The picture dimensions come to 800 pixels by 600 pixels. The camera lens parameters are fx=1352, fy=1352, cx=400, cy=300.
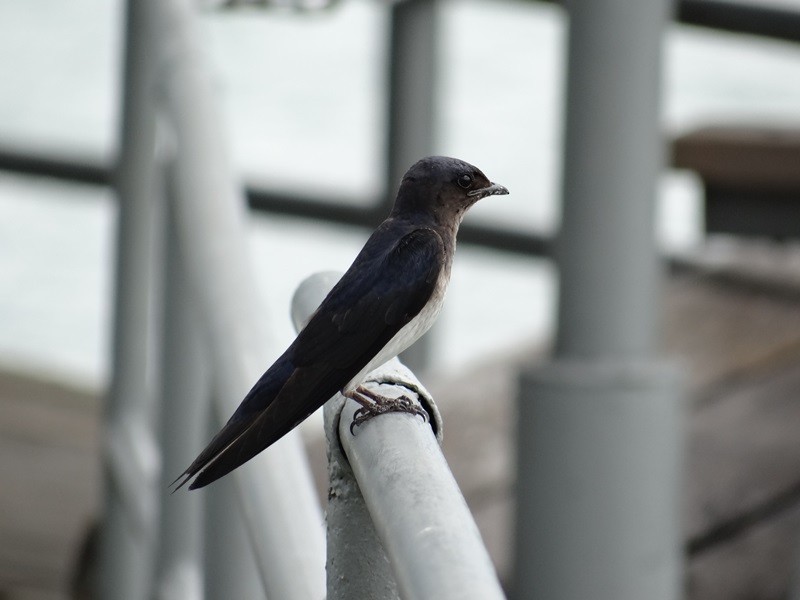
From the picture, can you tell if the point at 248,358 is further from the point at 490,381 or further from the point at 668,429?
the point at 490,381

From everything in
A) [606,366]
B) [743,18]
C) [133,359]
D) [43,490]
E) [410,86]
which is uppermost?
[743,18]

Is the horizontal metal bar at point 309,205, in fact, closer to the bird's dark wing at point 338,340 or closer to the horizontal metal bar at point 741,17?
the horizontal metal bar at point 741,17

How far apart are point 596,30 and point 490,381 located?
1371mm

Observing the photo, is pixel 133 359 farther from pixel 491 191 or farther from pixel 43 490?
pixel 491 191

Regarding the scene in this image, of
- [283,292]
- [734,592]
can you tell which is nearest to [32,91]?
[283,292]

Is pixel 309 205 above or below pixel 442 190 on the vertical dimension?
below

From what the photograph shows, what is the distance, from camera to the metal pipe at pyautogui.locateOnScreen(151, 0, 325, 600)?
3.72 feet

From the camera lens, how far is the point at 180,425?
1.91m

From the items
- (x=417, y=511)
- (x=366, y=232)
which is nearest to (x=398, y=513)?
(x=417, y=511)

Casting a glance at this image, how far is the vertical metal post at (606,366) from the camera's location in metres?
1.92

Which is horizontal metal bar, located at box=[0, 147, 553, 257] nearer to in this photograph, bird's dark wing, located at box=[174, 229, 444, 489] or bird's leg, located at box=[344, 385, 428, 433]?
bird's dark wing, located at box=[174, 229, 444, 489]

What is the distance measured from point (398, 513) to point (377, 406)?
212 mm

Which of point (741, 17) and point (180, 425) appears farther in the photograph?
point (741, 17)

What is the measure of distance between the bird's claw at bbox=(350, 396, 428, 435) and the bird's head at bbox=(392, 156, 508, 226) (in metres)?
0.26
